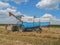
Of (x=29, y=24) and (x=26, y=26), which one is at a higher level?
(x=29, y=24)

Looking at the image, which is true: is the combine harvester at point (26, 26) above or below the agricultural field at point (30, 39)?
above

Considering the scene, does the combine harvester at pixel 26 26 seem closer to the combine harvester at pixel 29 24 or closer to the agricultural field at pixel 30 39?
the combine harvester at pixel 29 24

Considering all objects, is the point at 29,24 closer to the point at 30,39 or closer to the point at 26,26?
the point at 26,26

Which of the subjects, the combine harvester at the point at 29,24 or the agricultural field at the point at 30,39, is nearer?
the agricultural field at the point at 30,39

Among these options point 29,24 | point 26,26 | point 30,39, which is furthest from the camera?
point 29,24

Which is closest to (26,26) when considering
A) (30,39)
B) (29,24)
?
(29,24)

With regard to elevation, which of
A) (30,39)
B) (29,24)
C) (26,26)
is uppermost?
(29,24)

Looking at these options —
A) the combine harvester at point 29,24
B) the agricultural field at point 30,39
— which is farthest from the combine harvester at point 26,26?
the agricultural field at point 30,39

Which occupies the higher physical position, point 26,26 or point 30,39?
point 26,26

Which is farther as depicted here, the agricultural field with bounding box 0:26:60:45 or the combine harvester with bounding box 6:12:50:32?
the combine harvester with bounding box 6:12:50:32

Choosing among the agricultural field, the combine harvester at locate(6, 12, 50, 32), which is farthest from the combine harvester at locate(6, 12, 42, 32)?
the agricultural field

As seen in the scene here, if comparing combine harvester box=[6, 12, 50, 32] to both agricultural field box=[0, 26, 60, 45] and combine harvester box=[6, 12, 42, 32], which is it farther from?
agricultural field box=[0, 26, 60, 45]

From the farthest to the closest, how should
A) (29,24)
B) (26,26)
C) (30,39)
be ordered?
(29,24) < (26,26) < (30,39)

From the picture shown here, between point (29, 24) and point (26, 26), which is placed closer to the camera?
point (26, 26)
